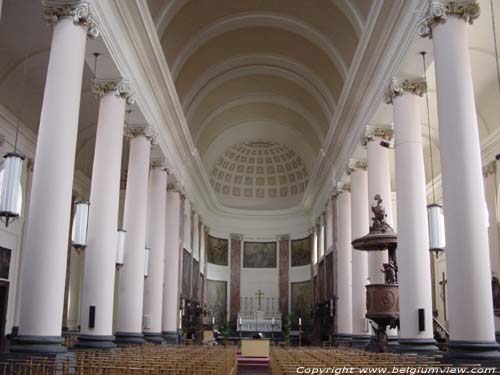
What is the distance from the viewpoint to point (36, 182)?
32.0 feet

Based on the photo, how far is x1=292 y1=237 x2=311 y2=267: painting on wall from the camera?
115 feet

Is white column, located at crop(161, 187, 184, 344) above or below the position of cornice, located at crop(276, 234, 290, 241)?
below

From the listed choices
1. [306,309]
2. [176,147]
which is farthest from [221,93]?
[306,309]

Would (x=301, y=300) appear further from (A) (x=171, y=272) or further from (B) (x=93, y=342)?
(B) (x=93, y=342)

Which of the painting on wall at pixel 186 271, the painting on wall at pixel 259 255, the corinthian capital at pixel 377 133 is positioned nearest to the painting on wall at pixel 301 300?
the painting on wall at pixel 259 255

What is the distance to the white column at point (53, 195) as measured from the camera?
927cm

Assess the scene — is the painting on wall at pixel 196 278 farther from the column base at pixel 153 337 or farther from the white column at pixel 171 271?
the column base at pixel 153 337

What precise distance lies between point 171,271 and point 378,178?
9.99 metres

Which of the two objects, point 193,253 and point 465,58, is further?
point 193,253

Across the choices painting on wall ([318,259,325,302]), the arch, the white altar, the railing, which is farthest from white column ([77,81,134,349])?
the white altar

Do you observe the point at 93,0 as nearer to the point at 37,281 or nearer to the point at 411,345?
the point at 37,281

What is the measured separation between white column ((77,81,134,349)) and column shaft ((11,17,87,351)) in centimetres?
260

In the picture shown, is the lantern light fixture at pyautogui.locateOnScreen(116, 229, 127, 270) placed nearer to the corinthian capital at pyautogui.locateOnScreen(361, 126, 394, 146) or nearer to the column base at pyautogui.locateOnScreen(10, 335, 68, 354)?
the column base at pyautogui.locateOnScreen(10, 335, 68, 354)

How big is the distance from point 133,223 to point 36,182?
6.37 meters
